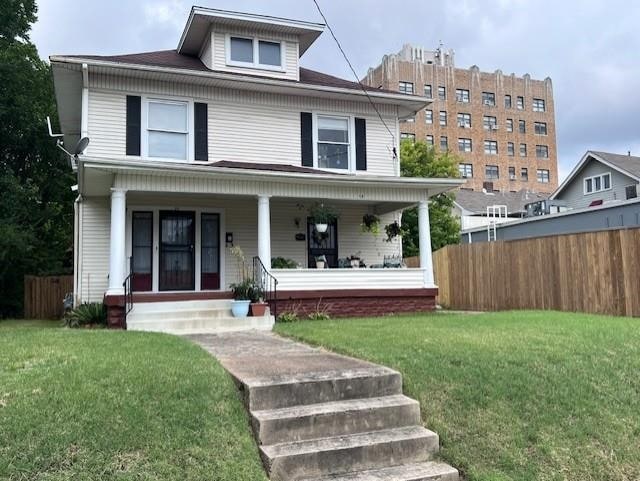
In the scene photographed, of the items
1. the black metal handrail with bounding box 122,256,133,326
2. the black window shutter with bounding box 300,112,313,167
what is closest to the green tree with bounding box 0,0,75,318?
the black metal handrail with bounding box 122,256,133,326

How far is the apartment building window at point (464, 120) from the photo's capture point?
189 ft

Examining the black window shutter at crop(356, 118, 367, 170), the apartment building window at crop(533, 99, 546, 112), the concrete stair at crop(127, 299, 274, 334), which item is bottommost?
the concrete stair at crop(127, 299, 274, 334)

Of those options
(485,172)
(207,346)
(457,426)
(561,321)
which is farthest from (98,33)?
(485,172)

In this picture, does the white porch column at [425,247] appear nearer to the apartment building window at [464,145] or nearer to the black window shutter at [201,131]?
the black window shutter at [201,131]

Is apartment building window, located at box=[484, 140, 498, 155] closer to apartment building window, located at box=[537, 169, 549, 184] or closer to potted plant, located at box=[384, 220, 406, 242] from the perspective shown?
apartment building window, located at box=[537, 169, 549, 184]

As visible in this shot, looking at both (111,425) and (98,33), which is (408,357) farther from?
(98,33)

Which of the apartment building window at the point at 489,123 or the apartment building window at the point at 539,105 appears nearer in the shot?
the apartment building window at the point at 489,123

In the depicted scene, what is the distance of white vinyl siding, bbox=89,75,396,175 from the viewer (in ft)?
41.9

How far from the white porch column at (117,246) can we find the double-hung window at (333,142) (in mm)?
5394

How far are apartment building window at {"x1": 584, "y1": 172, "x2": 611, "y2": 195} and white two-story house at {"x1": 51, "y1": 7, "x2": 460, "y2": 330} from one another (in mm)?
17887

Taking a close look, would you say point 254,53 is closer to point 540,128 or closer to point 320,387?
point 320,387

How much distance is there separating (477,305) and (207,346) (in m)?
9.67

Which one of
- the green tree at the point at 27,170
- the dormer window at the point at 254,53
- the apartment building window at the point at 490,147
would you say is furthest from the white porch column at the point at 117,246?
the apartment building window at the point at 490,147

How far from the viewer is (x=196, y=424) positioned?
4.33m
